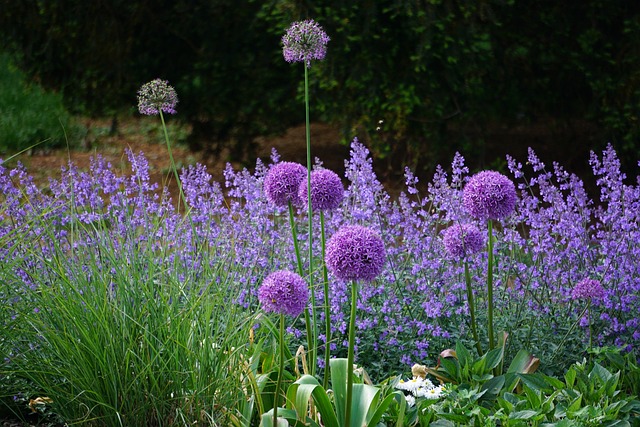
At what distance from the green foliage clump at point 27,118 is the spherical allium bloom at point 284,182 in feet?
22.0

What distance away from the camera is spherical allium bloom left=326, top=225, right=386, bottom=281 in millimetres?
2527

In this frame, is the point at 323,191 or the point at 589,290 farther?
the point at 589,290

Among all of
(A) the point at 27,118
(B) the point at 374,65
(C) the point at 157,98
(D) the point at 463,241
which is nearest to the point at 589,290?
(D) the point at 463,241

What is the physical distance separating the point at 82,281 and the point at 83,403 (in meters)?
0.41

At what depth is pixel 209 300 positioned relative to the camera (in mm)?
3078

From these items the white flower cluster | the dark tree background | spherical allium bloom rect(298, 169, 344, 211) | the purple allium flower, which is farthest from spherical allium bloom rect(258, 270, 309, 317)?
the dark tree background

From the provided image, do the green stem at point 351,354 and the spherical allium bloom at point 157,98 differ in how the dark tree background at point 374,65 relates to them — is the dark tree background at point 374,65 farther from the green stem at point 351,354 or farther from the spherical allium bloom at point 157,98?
the green stem at point 351,354

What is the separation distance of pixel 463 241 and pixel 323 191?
64 centimetres

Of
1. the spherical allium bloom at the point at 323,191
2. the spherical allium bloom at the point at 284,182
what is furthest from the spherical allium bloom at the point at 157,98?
the spherical allium bloom at the point at 323,191

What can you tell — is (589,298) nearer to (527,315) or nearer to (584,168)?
(527,315)

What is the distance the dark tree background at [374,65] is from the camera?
675 cm

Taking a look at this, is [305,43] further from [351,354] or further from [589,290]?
[589,290]

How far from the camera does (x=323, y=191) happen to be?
295 cm

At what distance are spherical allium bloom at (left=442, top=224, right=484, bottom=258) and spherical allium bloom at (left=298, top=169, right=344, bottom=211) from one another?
0.55 metres
